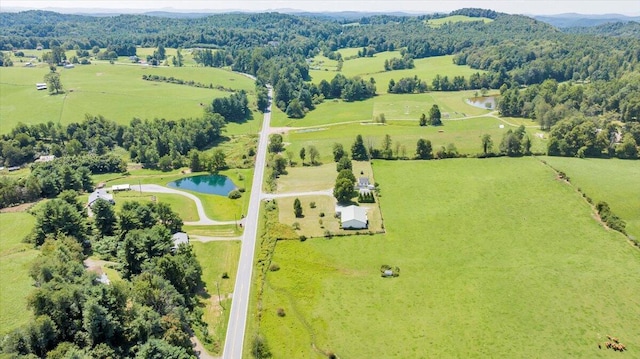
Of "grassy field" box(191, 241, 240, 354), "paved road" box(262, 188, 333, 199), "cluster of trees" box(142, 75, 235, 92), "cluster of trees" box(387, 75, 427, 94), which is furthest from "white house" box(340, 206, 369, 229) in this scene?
"cluster of trees" box(142, 75, 235, 92)

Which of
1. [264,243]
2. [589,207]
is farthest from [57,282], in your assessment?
[589,207]

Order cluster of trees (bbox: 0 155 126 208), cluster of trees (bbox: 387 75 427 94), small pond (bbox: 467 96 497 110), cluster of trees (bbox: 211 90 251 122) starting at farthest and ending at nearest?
cluster of trees (bbox: 387 75 427 94) < small pond (bbox: 467 96 497 110) < cluster of trees (bbox: 211 90 251 122) < cluster of trees (bbox: 0 155 126 208)

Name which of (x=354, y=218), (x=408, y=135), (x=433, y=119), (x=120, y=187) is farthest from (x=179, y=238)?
(x=433, y=119)

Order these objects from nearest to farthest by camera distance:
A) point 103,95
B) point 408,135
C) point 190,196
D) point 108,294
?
point 108,294, point 190,196, point 408,135, point 103,95

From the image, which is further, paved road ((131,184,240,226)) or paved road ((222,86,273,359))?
paved road ((131,184,240,226))

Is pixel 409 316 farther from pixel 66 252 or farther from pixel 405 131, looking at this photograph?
pixel 405 131

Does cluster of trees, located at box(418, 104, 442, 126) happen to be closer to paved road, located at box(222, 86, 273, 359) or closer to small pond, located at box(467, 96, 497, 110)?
small pond, located at box(467, 96, 497, 110)

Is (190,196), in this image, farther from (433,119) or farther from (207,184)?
(433,119)
